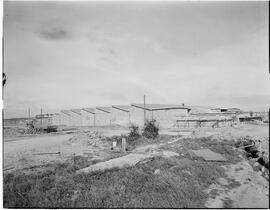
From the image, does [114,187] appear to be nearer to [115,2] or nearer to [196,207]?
[196,207]

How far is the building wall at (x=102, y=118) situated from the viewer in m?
21.6

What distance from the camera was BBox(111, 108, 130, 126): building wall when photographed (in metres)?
19.6

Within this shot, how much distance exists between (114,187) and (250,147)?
11.9 feet

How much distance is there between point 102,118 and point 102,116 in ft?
0.66

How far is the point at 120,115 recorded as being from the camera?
66.7 feet

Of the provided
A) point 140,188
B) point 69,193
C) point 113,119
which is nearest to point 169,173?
point 140,188

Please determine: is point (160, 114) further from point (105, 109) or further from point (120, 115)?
point (105, 109)

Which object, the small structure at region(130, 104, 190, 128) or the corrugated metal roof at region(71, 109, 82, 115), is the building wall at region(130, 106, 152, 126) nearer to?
the small structure at region(130, 104, 190, 128)

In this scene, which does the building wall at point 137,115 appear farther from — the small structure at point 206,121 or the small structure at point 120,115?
the small structure at point 206,121

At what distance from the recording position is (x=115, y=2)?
3945 millimetres

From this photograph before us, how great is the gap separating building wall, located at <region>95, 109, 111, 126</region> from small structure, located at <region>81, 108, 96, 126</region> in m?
0.47

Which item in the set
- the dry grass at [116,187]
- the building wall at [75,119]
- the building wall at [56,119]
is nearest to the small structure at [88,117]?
the building wall at [75,119]

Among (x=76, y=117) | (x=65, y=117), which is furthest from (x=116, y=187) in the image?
(x=65, y=117)

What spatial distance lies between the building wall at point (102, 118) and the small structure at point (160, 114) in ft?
11.4
